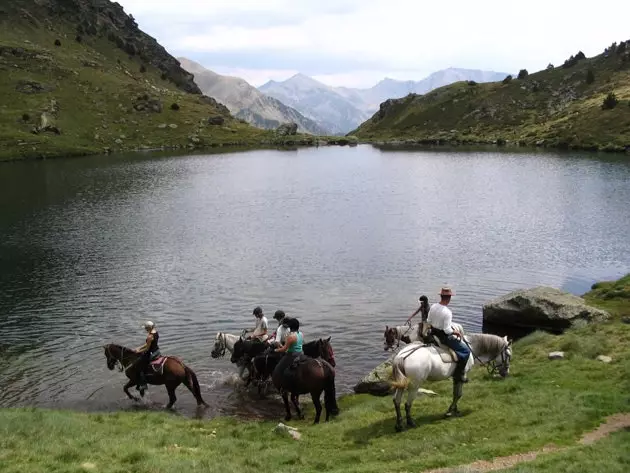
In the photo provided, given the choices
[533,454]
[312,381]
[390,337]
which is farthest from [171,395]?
[533,454]

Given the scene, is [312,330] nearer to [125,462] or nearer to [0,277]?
[125,462]

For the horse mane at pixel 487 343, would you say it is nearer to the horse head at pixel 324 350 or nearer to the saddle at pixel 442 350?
the saddle at pixel 442 350

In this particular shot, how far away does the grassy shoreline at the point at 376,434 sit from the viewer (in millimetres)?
17875

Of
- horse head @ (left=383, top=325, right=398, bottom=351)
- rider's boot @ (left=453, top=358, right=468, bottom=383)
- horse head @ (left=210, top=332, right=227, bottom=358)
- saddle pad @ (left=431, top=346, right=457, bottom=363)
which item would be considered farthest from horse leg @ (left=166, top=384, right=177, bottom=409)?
rider's boot @ (left=453, top=358, right=468, bottom=383)

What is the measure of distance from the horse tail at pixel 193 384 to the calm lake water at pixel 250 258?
0.71 metres

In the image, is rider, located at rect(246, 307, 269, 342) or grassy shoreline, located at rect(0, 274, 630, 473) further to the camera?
rider, located at rect(246, 307, 269, 342)

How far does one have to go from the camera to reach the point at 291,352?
26.1 meters

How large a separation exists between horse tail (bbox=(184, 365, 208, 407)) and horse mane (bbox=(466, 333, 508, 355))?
13527 mm

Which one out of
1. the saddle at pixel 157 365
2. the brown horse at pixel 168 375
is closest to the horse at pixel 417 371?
the brown horse at pixel 168 375

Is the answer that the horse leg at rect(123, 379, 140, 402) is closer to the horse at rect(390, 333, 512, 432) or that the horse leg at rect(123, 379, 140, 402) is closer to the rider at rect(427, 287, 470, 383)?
the horse at rect(390, 333, 512, 432)

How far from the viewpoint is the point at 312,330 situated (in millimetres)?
41219

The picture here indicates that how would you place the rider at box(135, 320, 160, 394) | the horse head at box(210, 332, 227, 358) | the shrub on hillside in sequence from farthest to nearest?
the shrub on hillside < the horse head at box(210, 332, 227, 358) < the rider at box(135, 320, 160, 394)

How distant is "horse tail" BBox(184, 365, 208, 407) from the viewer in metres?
28.8

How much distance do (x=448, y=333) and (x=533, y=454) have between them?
5.94m
